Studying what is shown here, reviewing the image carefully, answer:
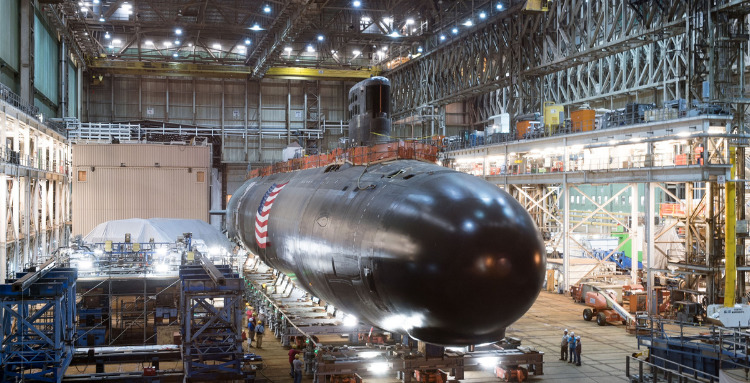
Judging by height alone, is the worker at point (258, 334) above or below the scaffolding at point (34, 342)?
below

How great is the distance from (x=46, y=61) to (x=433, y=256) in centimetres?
4106

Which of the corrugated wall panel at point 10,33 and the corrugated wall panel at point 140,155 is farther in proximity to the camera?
the corrugated wall panel at point 140,155

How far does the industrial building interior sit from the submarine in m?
0.05

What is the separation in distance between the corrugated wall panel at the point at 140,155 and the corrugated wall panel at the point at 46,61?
4754 millimetres

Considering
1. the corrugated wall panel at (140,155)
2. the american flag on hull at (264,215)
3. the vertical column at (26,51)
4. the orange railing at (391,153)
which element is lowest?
the american flag on hull at (264,215)

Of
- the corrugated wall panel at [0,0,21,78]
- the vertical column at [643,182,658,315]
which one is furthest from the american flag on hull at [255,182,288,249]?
the corrugated wall panel at [0,0,21,78]

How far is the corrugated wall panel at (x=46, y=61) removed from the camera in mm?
40750

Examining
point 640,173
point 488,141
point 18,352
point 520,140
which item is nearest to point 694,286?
point 640,173

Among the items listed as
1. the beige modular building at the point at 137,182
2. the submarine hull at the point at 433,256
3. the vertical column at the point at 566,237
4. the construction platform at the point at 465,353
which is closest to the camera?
the submarine hull at the point at 433,256

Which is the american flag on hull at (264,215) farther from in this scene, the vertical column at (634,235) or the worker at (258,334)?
the vertical column at (634,235)

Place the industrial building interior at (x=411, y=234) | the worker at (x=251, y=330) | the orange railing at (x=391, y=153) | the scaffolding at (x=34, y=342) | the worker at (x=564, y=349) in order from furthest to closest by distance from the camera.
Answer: the worker at (x=251, y=330) < the worker at (x=564, y=349) < the orange railing at (x=391, y=153) < the scaffolding at (x=34, y=342) < the industrial building interior at (x=411, y=234)

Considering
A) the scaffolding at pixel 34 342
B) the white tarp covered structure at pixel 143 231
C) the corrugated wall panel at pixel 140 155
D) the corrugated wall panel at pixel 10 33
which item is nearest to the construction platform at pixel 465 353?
the scaffolding at pixel 34 342

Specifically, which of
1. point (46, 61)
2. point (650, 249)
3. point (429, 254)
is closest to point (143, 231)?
point (46, 61)

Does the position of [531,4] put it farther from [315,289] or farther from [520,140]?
[315,289]
